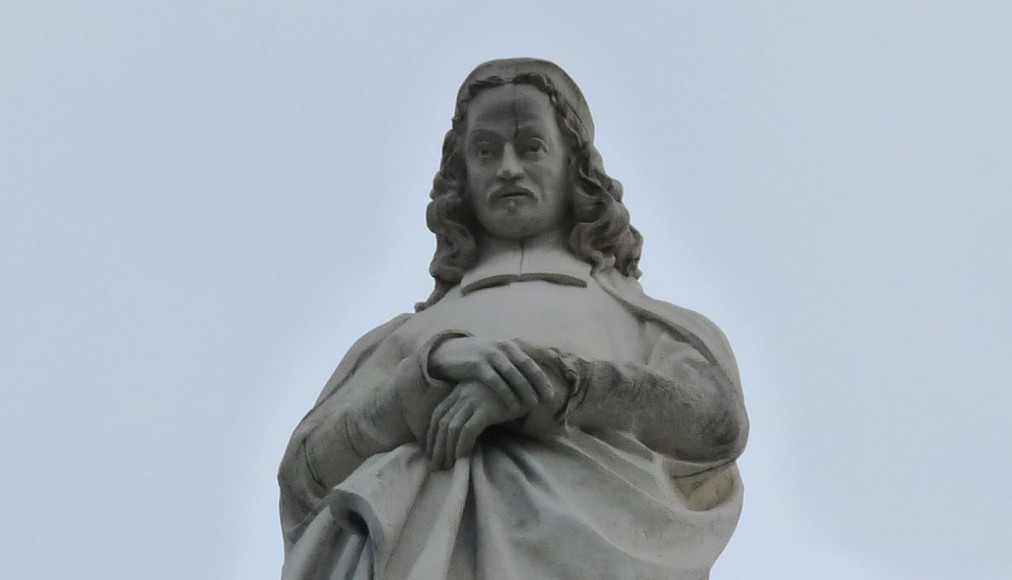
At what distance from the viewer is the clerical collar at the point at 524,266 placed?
1051 centimetres

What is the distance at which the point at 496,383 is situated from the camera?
8.95 m

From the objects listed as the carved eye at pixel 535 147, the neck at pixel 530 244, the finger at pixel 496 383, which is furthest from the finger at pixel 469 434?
the carved eye at pixel 535 147

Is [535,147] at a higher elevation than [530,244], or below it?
higher

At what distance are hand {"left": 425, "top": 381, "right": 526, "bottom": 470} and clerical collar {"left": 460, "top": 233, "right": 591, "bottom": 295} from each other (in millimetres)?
1476

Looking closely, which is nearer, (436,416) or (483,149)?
(436,416)

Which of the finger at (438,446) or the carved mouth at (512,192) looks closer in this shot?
the finger at (438,446)

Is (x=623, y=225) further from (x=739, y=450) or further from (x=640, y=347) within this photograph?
(x=739, y=450)

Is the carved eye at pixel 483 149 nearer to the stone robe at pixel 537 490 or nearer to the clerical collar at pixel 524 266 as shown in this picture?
the clerical collar at pixel 524 266

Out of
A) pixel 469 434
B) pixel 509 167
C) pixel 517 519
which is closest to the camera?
pixel 517 519

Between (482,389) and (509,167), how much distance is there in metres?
2.07

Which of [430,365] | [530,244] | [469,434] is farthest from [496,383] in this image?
[530,244]

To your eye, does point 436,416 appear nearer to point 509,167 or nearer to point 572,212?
point 509,167

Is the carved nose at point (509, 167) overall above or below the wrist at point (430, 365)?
above

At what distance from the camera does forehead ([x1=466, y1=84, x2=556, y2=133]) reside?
10.9 metres
